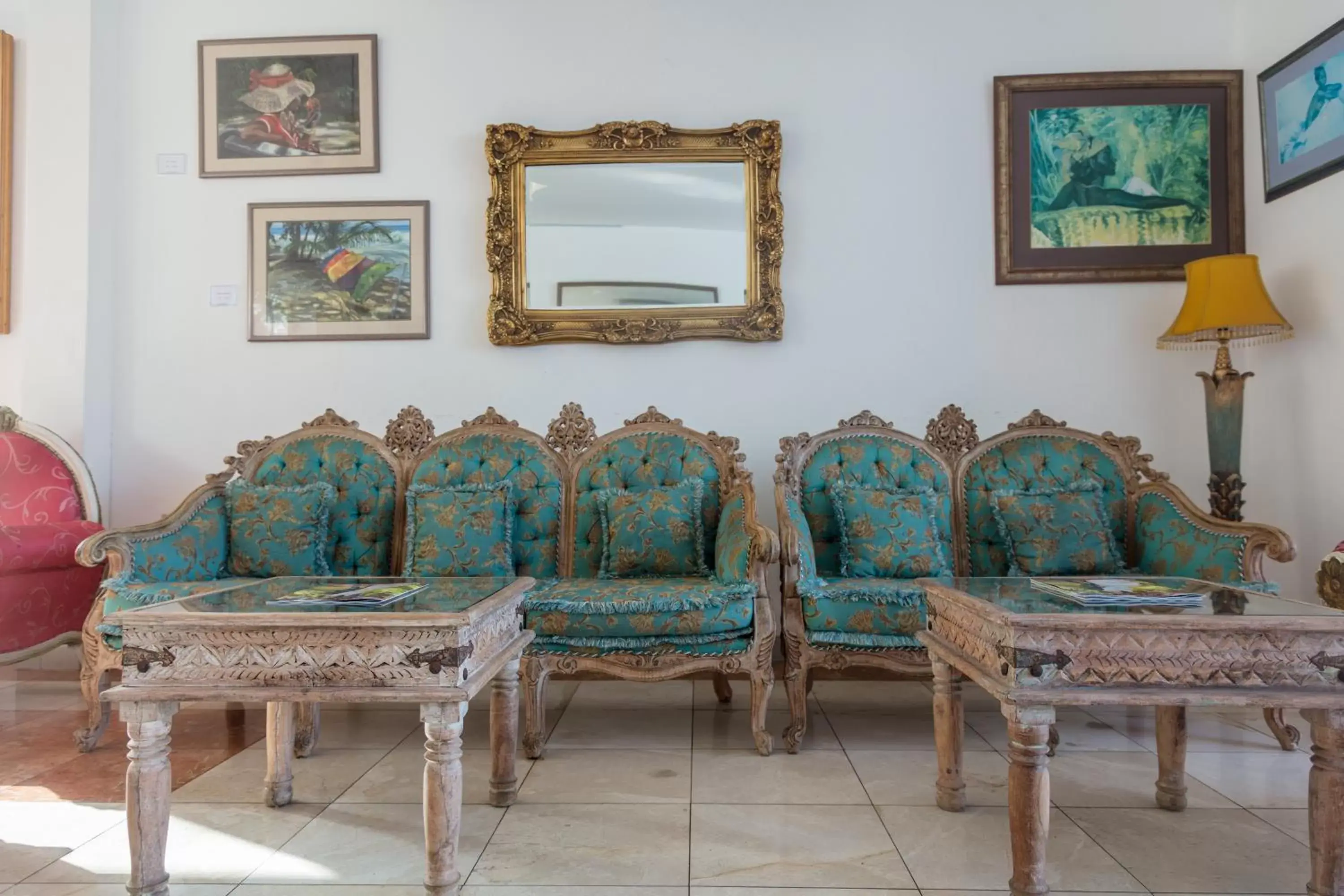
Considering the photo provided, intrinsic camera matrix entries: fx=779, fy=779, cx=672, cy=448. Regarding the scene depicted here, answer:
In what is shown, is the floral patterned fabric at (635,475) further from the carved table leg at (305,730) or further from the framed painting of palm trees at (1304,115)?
the framed painting of palm trees at (1304,115)

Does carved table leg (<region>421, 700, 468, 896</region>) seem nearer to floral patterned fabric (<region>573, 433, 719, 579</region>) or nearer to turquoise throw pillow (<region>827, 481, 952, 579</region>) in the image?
floral patterned fabric (<region>573, 433, 719, 579</region>)

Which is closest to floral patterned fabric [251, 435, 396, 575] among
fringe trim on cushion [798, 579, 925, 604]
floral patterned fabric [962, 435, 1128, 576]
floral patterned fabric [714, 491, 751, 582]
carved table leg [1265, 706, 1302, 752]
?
floral patterned fabric [714, 491, 751, 582]

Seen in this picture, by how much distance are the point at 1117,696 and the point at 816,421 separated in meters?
2.27

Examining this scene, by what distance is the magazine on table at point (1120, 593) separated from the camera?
1.66 metres

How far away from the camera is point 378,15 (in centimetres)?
379

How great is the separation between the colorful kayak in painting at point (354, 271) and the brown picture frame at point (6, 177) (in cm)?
144

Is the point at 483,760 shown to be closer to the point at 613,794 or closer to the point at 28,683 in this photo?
the point at 613,794

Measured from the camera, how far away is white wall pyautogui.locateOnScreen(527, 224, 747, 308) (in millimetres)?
3703

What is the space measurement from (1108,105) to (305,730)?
168 inches

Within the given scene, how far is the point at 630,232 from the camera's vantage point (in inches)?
147

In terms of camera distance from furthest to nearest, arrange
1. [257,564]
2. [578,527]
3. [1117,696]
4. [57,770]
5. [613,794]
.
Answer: [578,527] < [257,564] < [57,770] < [613,794] < [1117,696]

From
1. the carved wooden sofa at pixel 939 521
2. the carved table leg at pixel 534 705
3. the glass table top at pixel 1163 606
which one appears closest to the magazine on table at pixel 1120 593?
the glass table top at pixel 1163 606

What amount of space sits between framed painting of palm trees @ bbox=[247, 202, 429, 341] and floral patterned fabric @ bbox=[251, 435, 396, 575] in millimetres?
653

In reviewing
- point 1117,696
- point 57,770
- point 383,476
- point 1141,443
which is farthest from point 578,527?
point 1141,443
